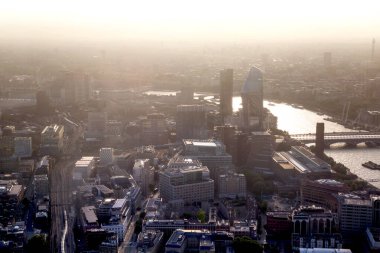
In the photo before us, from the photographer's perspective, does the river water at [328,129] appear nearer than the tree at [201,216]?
No

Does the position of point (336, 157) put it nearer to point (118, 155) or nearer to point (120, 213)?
point (118, 155)

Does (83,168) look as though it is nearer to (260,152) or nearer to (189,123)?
(260,152)

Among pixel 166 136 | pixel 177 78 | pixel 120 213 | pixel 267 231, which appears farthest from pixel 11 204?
pixel 177 78

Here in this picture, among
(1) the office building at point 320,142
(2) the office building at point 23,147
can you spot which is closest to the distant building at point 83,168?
(2) the office building at point 23,147

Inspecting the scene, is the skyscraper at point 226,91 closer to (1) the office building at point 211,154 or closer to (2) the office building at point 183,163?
(1) the office building at point 211,154

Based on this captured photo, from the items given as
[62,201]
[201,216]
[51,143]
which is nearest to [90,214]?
[62,201]
